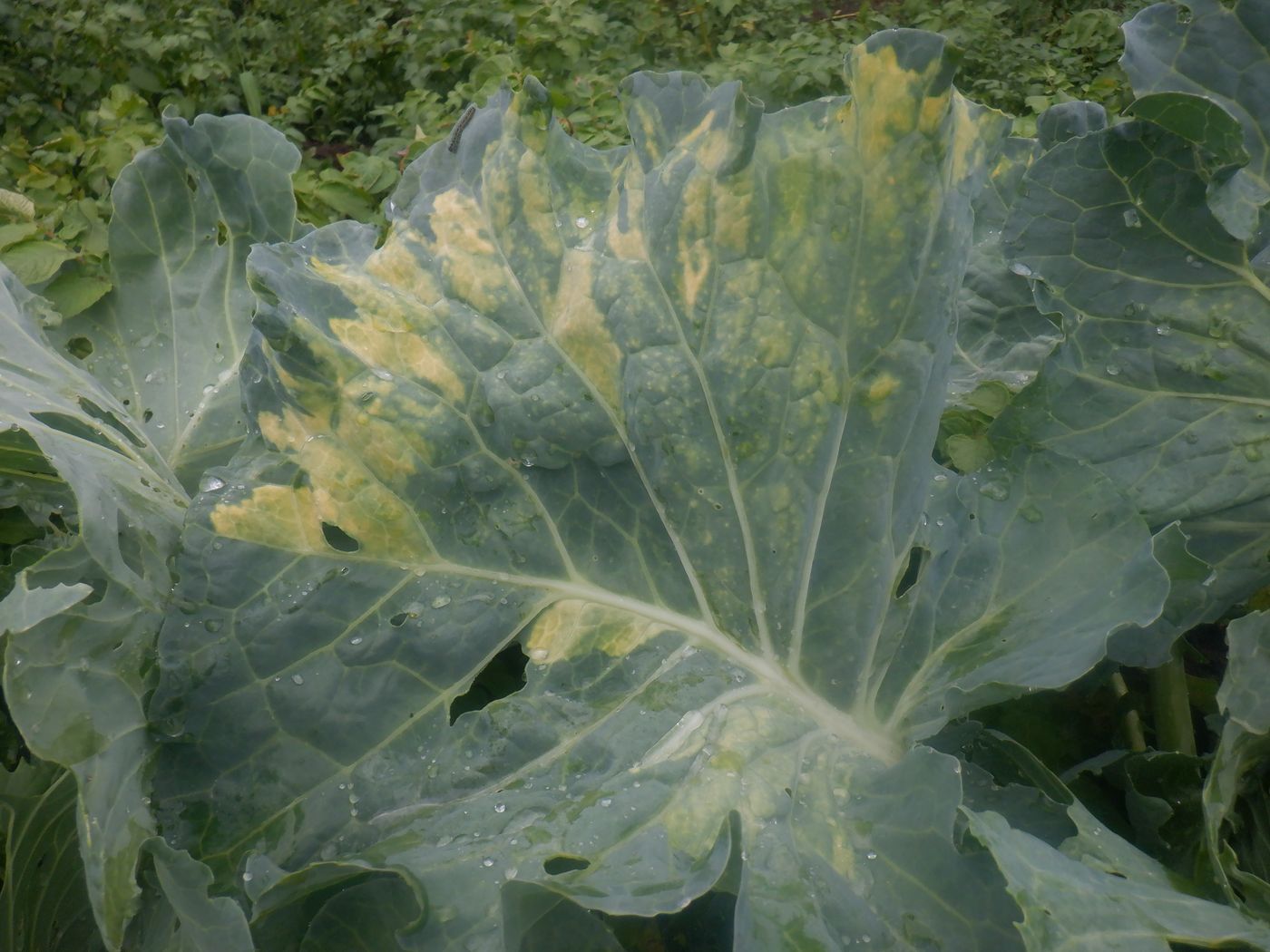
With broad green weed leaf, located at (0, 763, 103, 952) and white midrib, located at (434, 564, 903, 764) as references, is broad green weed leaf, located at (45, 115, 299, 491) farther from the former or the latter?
white midrib, located at (434, 564, 903, 764)

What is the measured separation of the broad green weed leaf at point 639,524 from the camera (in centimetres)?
120

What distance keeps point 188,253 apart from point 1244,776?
1.80 m

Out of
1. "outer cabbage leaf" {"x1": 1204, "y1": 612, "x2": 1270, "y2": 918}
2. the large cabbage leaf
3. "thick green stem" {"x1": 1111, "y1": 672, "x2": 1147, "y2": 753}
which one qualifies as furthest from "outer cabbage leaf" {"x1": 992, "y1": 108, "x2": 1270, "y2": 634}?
"thick green stem" {"x1": 1111, "y1": 672, "x2": 1147, "y2": 753}

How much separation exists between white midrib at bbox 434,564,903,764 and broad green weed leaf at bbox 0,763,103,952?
0.69 metres

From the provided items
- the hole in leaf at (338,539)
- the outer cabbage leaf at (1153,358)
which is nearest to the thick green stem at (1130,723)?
the outer cabbage leaf at (1153,358)

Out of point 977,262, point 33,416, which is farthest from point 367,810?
point 977,262

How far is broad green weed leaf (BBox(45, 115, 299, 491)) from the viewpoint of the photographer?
186cm

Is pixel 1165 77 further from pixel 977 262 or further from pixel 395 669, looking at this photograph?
pixel 395 669

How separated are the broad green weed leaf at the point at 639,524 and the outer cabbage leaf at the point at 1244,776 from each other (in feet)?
0.74

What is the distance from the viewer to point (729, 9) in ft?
16.0

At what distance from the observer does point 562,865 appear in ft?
3.71

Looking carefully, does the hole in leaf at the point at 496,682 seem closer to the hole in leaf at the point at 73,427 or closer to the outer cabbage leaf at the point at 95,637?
the outer cabbage leaf at the point at 95,637

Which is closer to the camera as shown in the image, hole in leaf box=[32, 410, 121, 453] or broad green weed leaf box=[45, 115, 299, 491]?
hole in leaf box=[32, 410, 121, 453]

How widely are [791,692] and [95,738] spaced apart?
2.44ft
